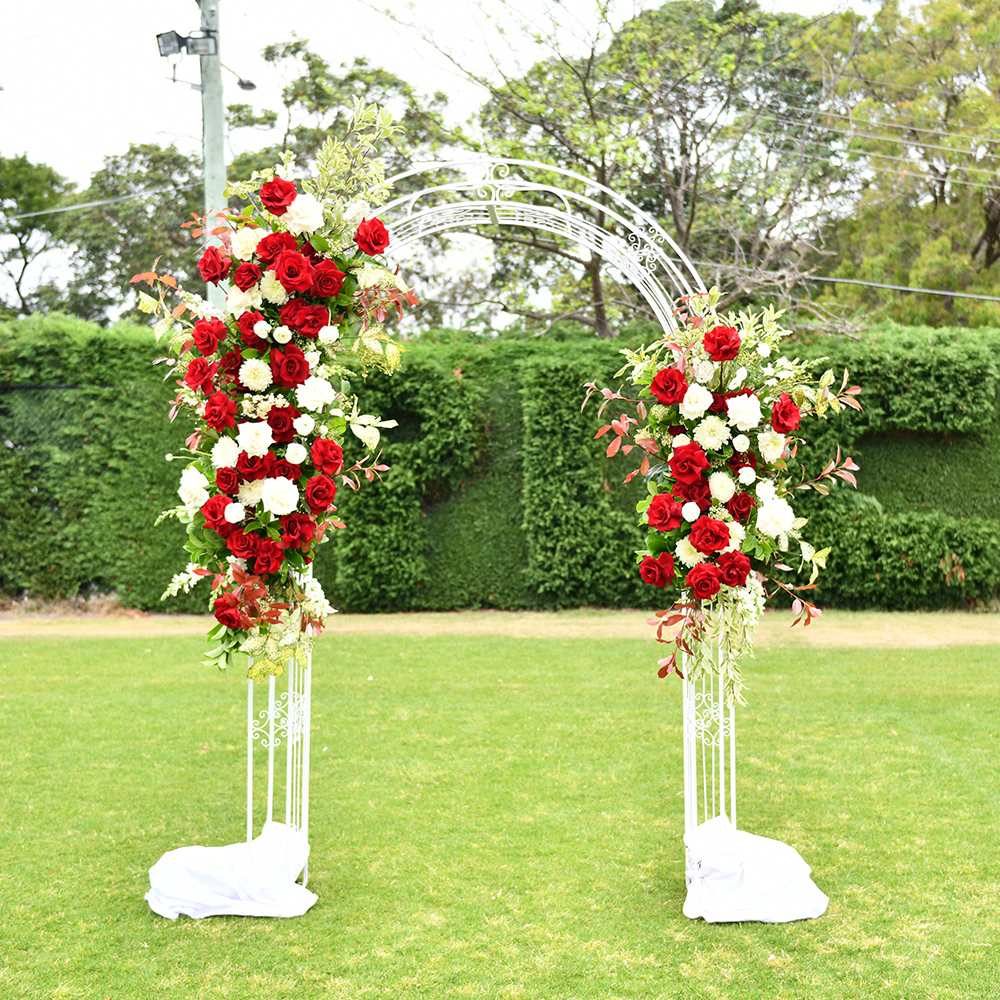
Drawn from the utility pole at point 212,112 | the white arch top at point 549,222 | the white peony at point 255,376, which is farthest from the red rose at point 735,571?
the utility pole at point 212,112

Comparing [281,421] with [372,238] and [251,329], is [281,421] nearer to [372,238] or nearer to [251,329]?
[251,329]

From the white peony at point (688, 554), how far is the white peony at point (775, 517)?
0.25m

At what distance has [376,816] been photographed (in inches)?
198

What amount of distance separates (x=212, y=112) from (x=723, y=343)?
8.60 meters

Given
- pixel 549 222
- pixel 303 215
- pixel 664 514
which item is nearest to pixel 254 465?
pixel 303 215

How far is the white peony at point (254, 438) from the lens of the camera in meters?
3.59

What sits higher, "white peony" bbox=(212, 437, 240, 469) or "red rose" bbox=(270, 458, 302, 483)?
"white peony" bbox=(212, 437, 240, 469)

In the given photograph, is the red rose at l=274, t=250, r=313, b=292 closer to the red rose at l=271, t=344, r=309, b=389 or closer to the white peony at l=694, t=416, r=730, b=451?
the red rose at l=271, t=344, r=309, b=389

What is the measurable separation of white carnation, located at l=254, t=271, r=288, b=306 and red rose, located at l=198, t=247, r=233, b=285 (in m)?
0.18

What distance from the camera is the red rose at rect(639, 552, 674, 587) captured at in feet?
12.6

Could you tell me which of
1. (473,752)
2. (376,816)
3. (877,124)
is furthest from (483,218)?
(877,124)

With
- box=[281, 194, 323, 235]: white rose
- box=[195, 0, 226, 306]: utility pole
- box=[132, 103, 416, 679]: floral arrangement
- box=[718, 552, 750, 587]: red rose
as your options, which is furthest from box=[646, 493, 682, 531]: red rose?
box=[195, 0, 226, 306]: utility pole

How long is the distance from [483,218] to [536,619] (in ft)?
17.6

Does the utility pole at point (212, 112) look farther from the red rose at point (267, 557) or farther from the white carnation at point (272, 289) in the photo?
the red rose at point (267, 557)
